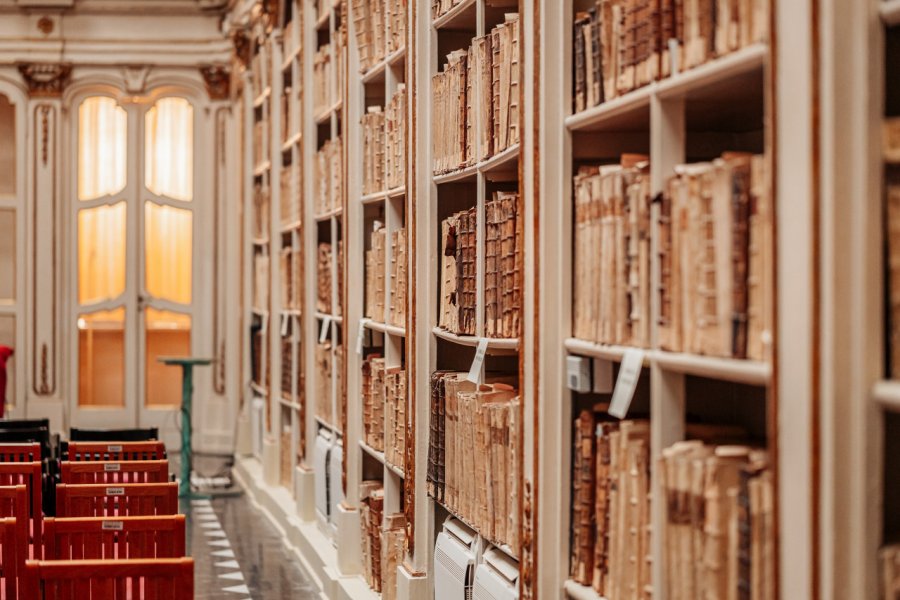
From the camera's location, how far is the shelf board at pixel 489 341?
3.99 metres

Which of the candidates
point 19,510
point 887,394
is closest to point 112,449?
point 19,510

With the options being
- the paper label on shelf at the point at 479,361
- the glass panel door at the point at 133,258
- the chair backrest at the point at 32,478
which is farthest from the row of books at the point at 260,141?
the paper label on shelf at the point at 479,361

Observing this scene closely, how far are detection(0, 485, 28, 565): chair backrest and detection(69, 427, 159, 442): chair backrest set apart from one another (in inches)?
84.8

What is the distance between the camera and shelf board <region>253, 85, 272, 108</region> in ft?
32.9

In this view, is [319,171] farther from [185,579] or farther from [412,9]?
[185,579]

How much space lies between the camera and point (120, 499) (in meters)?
4.79

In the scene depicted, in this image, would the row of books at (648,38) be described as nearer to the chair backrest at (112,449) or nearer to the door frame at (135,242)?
the chair backrest at (112,449)

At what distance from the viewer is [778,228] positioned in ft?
7.23

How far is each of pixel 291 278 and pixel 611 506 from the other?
19.9ft

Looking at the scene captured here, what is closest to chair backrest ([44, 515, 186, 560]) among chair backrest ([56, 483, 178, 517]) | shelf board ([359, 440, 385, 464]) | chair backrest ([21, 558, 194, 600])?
chair backrest ([21, 558, 194, 600])

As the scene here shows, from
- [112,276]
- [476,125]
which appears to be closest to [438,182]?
[476,125]

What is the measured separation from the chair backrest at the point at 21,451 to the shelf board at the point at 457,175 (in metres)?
2.26

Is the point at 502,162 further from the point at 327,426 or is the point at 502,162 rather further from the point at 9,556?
the point at 327,426

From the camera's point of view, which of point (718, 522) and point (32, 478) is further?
point (32, 478)
